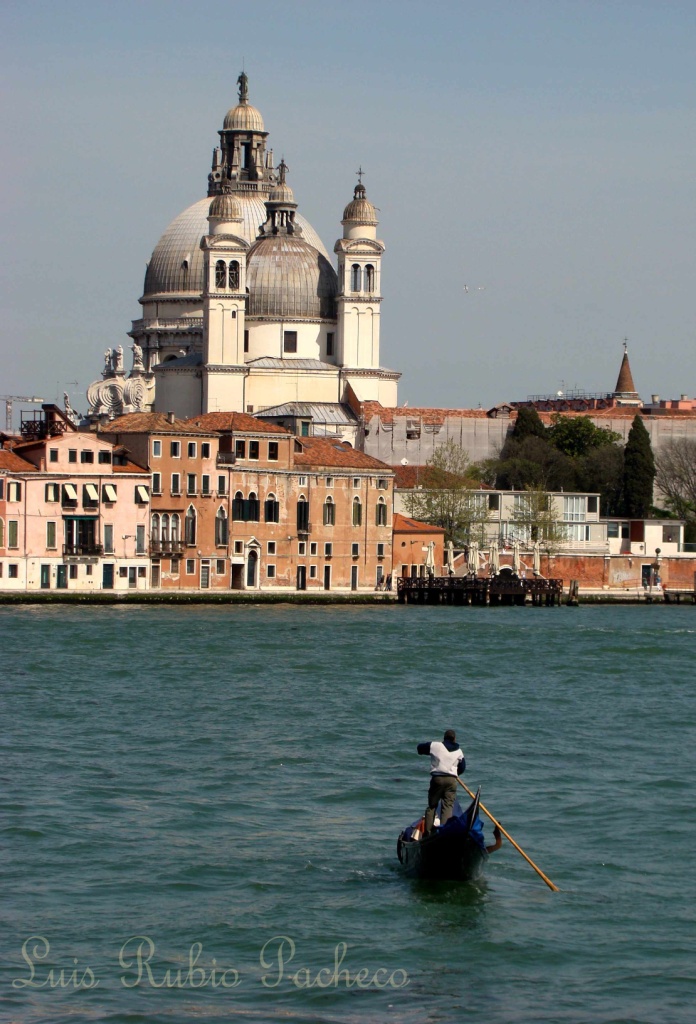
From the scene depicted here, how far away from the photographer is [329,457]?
46.2 m

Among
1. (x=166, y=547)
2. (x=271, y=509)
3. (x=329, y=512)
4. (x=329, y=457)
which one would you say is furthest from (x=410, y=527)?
(x=166, y=547)

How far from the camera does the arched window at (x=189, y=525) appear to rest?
43250mm

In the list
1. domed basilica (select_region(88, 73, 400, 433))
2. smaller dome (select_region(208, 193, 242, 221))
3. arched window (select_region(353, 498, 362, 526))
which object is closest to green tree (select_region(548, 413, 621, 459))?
domed basilica (select_region(88, 73, 400, 433))

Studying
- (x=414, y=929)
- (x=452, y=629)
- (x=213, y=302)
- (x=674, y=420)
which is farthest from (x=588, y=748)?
(x=674, y=420)

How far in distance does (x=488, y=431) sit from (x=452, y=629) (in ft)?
93.7

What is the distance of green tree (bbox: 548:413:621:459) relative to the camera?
64438 millimetres

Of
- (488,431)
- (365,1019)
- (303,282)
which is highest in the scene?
(303,282)

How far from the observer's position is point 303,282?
206ft

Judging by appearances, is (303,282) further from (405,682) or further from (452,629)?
(405,682)

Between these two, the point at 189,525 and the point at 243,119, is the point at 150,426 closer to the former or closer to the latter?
the point at 189,525

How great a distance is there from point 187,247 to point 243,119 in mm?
6139

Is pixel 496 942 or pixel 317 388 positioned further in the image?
pixel 317 388

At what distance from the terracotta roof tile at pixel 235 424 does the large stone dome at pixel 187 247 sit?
69.6 feet

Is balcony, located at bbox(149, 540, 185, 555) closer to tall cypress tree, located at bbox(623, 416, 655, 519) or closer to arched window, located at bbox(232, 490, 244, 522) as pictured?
arched window, located at bbox(232, 490, 244, 522)
